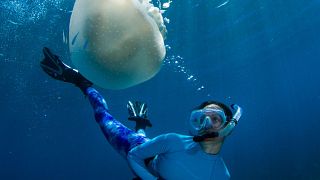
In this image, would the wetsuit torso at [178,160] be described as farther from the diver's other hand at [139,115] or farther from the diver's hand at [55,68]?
the diver's other hand at [139,115]

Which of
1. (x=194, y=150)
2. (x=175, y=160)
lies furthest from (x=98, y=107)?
(x=194, y=150)

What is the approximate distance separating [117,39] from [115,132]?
2.70m

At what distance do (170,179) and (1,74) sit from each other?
1877 cm

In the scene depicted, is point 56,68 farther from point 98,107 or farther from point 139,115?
point 139,115

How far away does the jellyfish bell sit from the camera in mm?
3281

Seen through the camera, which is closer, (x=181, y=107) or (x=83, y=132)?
(x=181, y=107)

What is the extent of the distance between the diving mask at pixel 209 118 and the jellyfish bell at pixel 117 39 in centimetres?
78

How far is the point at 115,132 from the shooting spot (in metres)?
5.67

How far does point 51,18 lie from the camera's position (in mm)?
13344

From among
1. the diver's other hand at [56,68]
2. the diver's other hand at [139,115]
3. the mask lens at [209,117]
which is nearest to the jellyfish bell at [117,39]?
the mask lens at [209,117]

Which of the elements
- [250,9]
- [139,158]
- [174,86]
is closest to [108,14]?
[139,158]

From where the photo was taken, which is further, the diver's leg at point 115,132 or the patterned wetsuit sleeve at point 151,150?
the diver's leg at point 115,132

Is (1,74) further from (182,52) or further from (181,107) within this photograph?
(181,107)

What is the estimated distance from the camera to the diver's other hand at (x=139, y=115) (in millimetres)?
7279
